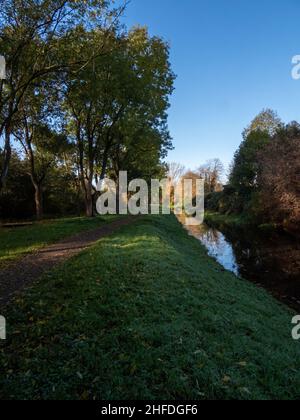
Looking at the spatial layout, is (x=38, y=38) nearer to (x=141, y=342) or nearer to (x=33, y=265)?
(x=33, y=265)

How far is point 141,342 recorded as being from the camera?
522 cm

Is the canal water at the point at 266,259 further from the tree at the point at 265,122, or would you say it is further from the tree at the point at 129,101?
the tree at the point at 265,122

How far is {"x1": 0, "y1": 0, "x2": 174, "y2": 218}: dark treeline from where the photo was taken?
40.6 ft

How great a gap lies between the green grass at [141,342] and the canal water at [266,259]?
3267 millimetres

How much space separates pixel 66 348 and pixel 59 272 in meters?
4.45

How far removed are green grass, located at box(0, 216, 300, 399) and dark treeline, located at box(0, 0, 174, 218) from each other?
8378mm

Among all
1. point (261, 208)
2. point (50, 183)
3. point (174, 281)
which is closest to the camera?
point (174, 281)

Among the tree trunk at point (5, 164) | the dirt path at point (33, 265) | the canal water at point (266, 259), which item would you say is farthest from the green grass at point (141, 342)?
the tree trunk at point (5, 164)

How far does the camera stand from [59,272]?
9188 millimetres

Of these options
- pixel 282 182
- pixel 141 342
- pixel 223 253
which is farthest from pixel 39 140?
pixel 141 342

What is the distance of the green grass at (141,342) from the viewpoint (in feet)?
13.9

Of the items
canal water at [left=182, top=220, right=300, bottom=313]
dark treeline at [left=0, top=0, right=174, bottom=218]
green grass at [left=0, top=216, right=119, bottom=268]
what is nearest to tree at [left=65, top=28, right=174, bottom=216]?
dark treeline at [left=0, top=0, right=174, bottom=218]
